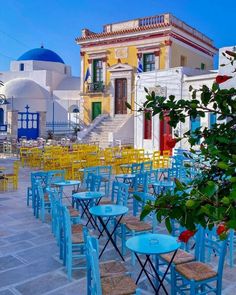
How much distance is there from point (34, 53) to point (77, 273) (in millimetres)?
43568

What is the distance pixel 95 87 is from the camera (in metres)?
25.1

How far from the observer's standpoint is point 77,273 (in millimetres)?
4613

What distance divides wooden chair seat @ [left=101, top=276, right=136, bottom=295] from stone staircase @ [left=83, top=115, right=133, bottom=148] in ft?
60.0

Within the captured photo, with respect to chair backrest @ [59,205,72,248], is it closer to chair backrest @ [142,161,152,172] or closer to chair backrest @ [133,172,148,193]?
chair backrest @ [133,172,148,193]

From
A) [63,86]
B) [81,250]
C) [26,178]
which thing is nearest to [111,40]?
[26,178]

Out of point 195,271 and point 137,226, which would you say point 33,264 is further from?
point 195,271

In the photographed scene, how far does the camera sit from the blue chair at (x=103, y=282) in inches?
121

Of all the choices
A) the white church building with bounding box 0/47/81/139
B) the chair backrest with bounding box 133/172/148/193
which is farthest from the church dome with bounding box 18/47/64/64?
the chair backrest with bounding box 133/172/148/193

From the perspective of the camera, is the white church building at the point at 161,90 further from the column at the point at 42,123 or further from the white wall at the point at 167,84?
the column at the point at 42,123

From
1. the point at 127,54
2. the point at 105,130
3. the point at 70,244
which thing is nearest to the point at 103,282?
the point at 70,244

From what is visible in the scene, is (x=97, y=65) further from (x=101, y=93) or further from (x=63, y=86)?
(x=63, y=86)

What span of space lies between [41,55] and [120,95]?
23.5 m

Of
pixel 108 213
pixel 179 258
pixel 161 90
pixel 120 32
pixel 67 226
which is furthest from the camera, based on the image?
pixel 120 32

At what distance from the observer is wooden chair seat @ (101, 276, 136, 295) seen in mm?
3243
